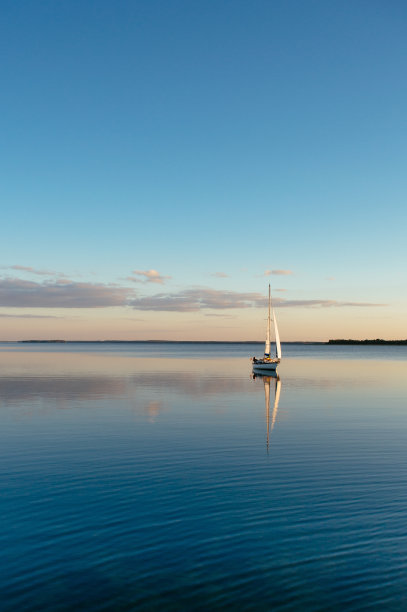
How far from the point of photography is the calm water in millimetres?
10758

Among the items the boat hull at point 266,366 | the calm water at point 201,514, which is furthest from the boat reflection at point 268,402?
the boat hull at point 266,366

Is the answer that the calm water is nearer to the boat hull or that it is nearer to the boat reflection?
the boat reflection

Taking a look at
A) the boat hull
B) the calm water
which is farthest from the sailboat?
the calm water

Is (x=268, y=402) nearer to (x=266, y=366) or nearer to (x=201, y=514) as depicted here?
(x=201, y=514)

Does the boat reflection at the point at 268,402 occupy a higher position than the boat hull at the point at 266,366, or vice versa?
the boat hull at the point at 266,366

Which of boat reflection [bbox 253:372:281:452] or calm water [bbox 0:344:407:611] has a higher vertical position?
calm water [bbox 0:344:407:611]

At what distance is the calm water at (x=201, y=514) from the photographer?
35.3 feet

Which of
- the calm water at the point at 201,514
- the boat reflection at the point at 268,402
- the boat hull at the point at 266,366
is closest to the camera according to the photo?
the calm water at the point at 201,514

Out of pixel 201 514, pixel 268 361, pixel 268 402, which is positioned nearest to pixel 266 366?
pixel 268 361

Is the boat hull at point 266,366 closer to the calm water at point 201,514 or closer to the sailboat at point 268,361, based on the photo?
the sailboat at point 268,361

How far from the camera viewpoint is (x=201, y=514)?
15.4 meters

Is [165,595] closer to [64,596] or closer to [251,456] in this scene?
[64,596]

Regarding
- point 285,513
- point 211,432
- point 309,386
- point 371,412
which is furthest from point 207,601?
point 309,386

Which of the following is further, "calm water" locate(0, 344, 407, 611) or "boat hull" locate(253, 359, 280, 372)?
"boat hull" locate(253, 359, 280, 372)
